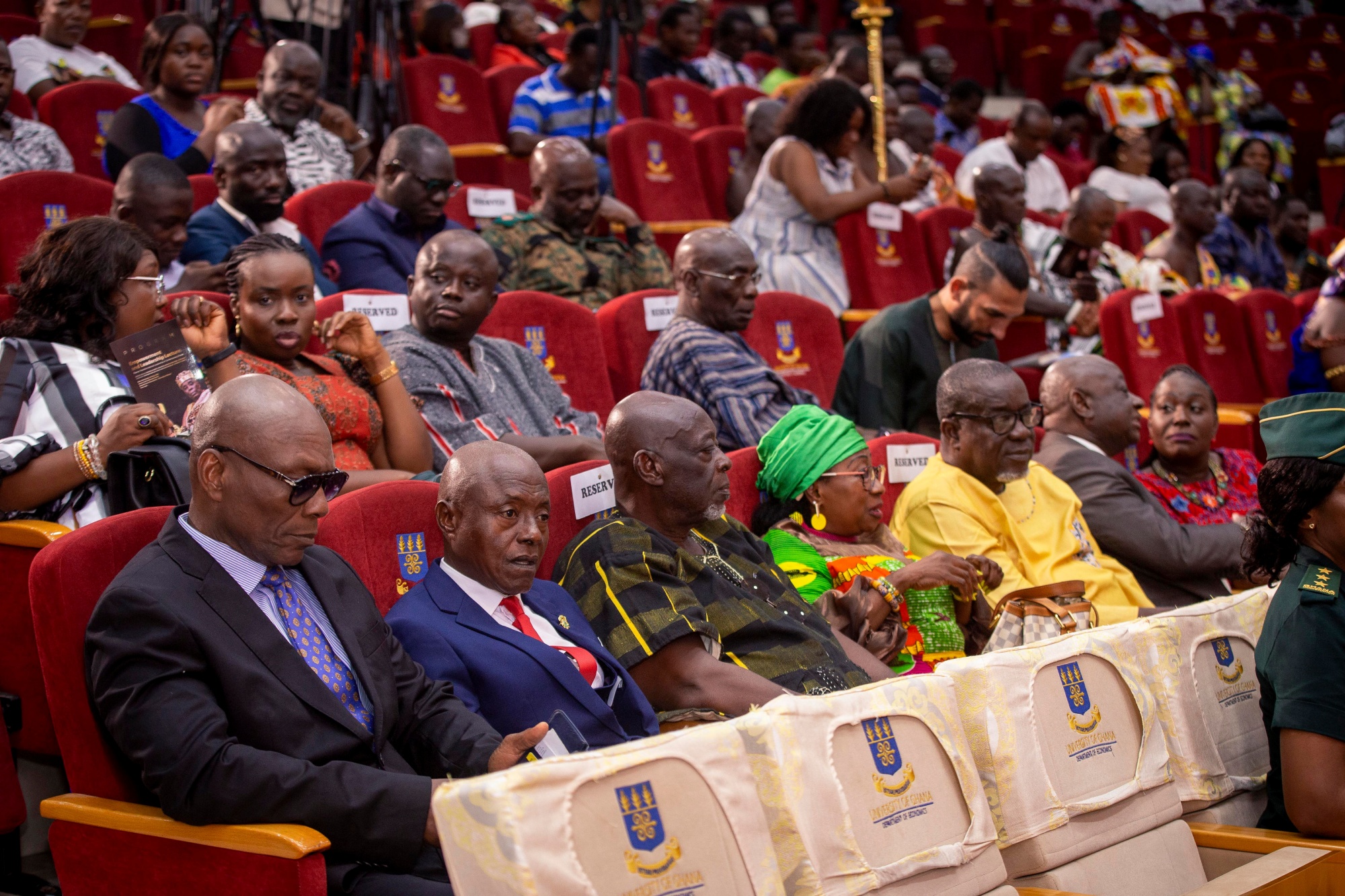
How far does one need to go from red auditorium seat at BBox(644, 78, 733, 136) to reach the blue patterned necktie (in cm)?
523

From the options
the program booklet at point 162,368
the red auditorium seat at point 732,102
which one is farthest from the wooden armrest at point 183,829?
the red auditorium seat at point 732,102

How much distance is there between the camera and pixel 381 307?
141 inches

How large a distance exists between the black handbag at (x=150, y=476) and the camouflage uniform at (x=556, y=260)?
6.20 ft

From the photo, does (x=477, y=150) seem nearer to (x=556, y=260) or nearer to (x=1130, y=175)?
(x=556, y=260)

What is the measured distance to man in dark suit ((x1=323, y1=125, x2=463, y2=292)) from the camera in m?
3.99

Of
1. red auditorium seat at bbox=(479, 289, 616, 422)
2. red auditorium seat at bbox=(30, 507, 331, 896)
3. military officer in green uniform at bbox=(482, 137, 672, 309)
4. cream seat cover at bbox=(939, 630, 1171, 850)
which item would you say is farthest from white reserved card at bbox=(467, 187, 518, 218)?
cream seat cover at bbox=(939, 630, 1171, 850)

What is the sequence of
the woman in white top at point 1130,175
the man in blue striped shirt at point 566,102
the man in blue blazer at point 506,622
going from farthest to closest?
the woman in white top at point 1130,175 < the man in blue striped shirt at point 566,102 < the man in blue blazer at point 506,622

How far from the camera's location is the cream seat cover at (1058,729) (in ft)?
6.43

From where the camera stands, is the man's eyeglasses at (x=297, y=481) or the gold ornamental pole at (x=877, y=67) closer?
the man's eyeglasses at (x=297, y=481)

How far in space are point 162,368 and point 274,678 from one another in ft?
3.36

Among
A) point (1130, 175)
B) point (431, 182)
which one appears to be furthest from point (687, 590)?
point (1130, 175)

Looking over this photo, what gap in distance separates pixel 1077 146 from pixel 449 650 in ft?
27.5

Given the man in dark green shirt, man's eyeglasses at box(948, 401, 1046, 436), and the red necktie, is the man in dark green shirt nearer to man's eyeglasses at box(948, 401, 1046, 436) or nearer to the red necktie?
man's eyeglasses at box(948, 401, 1046, 436)

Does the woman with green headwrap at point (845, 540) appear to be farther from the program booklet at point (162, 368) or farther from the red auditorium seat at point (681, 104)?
the red auditorium seat at point (681, 104)
